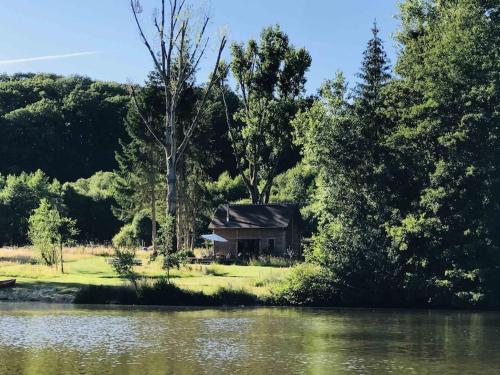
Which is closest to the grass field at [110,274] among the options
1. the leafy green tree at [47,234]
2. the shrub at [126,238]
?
the leafy green tree at [47,234]

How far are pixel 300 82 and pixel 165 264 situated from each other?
30.5 metres

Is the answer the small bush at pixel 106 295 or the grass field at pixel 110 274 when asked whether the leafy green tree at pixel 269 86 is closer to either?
the grass field at pixel 110 274

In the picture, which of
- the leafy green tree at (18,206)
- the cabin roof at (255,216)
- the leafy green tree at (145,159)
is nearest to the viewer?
the cabin roof at (255,216)

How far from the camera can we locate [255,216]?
60.4 m

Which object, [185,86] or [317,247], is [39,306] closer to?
[317,247]

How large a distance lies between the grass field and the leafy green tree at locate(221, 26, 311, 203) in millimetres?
18676

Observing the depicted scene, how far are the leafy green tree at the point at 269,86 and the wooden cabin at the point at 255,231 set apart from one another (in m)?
6.69

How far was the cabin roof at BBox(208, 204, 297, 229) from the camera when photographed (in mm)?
59125

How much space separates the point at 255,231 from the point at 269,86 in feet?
48.3

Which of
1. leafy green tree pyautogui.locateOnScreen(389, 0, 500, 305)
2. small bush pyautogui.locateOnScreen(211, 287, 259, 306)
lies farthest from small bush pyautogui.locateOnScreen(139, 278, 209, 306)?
leafy green tree pyautogui.locateOnScreen(389, 0, 500, 305)

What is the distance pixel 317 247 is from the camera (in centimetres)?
3841

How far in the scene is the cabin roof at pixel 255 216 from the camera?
59.1 m

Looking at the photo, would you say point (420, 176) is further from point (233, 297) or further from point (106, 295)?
point (106, 295)

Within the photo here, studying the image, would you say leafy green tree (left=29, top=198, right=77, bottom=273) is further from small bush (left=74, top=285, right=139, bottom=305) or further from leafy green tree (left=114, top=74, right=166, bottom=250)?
leafy green tree (left=114, top=74, right=166, bottom=250)
